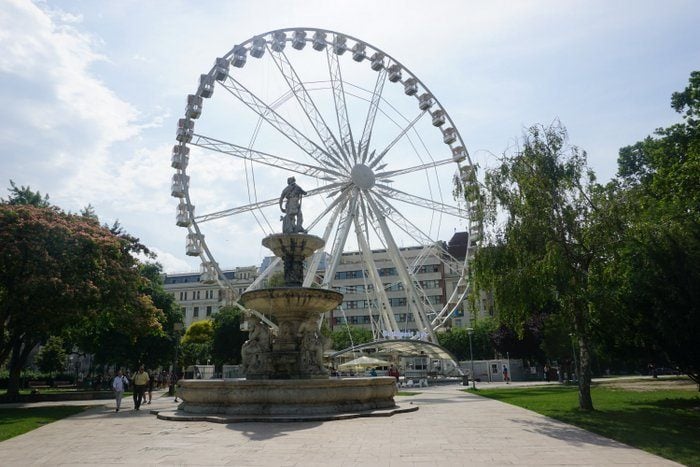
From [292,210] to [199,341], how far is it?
154 feet

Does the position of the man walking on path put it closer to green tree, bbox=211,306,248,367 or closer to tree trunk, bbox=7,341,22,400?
tree trunk, bbox=7,341,22,400

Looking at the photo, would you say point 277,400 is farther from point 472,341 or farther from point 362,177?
point 472,341

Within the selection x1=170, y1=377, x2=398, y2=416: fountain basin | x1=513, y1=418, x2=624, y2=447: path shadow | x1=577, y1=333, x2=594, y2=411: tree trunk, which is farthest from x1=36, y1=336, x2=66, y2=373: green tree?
x1=513, y1=418, x2=624, y2=447: path shadow

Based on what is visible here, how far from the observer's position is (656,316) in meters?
14.8

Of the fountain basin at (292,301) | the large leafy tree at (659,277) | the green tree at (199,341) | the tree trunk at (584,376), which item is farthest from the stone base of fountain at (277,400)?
the green tree at (199,341)

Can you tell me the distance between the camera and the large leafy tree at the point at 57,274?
1914 cm

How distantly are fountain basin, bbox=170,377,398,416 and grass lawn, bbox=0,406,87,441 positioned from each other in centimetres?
400

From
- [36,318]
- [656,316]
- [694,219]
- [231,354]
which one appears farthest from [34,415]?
[231,354]

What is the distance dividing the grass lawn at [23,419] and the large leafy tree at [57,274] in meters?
3.60

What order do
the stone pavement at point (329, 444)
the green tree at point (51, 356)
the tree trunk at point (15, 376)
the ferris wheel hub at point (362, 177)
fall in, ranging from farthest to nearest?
the green tree at point (51, 356) < the ferris wheel hub at point (362, 177) < the tree trunk at point (15, 376) < the stone pavement at point (329, 444)

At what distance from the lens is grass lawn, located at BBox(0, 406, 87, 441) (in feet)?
40.5

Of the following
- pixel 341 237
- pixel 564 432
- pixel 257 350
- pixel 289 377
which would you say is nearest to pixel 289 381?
pixel 289 377

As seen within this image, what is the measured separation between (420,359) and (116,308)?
36.7 meters

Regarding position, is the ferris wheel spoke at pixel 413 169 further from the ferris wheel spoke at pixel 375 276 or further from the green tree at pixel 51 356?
the green tree at pixel 51 356
